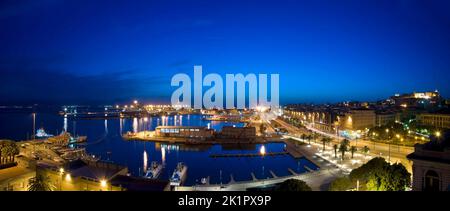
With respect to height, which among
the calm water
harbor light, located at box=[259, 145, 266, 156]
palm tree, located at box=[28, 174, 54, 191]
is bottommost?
the calm water

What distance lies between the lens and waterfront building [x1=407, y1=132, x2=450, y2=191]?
3959 millimetres

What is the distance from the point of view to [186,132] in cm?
2255

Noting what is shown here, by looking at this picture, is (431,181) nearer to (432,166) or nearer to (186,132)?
(432,166)

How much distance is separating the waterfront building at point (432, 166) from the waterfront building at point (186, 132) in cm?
1822

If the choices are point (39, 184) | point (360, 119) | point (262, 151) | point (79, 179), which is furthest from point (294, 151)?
point (39, 184)

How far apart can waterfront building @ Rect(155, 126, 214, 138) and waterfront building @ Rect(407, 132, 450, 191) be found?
1822 centimetres

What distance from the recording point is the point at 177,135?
2262 cm

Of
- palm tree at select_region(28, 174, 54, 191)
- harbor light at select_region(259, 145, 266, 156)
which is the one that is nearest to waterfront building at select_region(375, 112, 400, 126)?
harbor light at select_region(259, 145, 266, 156)

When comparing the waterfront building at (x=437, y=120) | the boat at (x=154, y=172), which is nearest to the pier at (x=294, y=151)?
the boat at (x=154, y=172)

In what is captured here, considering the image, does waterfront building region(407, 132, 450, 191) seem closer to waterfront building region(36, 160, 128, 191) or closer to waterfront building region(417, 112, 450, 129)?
waterfront building region(36, 160, 128, 191)
